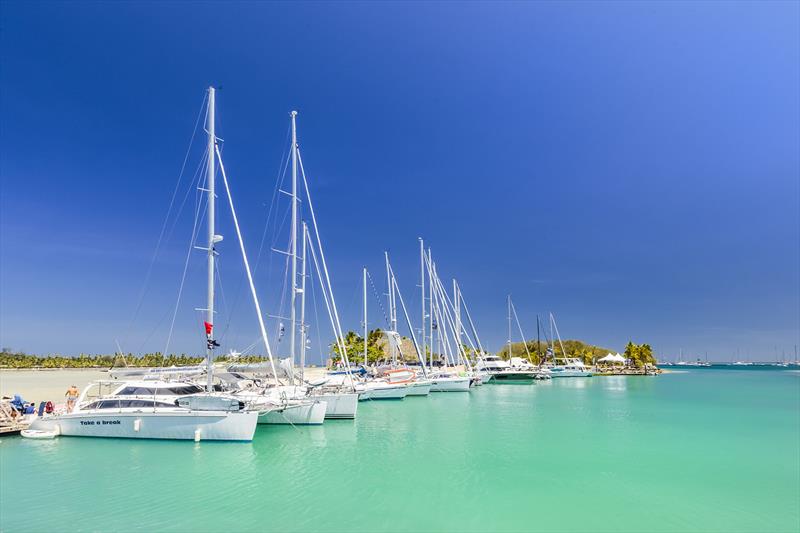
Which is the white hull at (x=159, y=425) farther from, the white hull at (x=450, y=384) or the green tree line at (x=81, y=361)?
the green tree line at (x=81, y=361)

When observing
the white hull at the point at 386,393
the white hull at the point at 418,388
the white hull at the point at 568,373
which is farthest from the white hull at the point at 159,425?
the white hull at the point at 568,373

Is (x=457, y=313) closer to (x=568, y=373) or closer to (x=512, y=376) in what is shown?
(x=512, y=376)

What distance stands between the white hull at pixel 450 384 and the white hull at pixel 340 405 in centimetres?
2419

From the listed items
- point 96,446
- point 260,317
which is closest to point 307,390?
point 260,317

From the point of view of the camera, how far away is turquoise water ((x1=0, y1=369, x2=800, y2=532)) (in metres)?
13.2

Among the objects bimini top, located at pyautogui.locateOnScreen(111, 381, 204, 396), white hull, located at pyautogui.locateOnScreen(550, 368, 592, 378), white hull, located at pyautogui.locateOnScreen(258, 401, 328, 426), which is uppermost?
bimini top, located at pyautogui.locateOnScreen(111, 381, 204, 396)

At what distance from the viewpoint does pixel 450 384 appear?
5409cm

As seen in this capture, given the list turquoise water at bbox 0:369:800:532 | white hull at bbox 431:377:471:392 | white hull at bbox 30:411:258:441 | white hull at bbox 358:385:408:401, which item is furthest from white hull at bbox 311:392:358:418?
white hull at bbox 431:377:471:392

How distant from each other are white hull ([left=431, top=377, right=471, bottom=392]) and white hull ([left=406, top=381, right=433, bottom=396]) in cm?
366

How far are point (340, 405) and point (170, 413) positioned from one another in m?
10.7

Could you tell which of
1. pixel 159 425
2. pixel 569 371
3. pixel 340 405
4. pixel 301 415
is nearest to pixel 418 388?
pixel 340 405

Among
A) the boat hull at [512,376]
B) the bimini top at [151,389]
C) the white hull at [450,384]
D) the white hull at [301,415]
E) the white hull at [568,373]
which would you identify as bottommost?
the white hull at [568,373]

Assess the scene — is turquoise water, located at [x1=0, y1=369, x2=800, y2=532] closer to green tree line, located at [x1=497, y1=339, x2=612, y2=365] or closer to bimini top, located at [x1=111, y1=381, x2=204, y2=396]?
bimini top, located at [x1=111, y1=381, x2=204, y2=396]

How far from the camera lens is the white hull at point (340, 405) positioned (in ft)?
97.1
